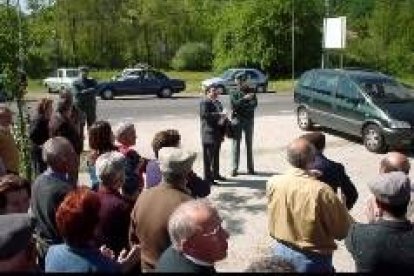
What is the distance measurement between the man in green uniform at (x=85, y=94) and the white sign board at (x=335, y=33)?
12669 millimetres

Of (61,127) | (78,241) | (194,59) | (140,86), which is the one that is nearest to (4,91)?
(61,127)

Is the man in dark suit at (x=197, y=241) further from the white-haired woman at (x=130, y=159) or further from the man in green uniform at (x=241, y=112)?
the man in green uniform at (x=241, y=112)

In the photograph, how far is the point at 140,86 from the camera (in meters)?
35.1

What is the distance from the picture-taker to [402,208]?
5137 millimetres

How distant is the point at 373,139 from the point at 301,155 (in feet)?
34.5

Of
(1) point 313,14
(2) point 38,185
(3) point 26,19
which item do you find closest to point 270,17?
(1) point 313,14

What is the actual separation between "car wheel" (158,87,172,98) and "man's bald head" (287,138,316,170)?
95.5ft

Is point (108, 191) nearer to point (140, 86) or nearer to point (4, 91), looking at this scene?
point (4, 91)

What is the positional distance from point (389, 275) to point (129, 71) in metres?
32.0

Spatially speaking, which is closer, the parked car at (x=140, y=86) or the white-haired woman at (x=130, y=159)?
the white-haired woman at (x=130, y=159)

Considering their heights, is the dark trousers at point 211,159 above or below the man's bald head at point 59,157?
below

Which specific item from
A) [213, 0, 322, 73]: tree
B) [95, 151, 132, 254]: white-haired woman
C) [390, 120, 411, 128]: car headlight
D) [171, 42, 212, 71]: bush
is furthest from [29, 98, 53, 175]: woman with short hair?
[171, 42, 212, 71]: bush

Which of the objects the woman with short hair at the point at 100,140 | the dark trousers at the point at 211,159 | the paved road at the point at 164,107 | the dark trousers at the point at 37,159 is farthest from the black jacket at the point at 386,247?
the paved road at the point at 164,107

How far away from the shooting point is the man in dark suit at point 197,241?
167 inches
